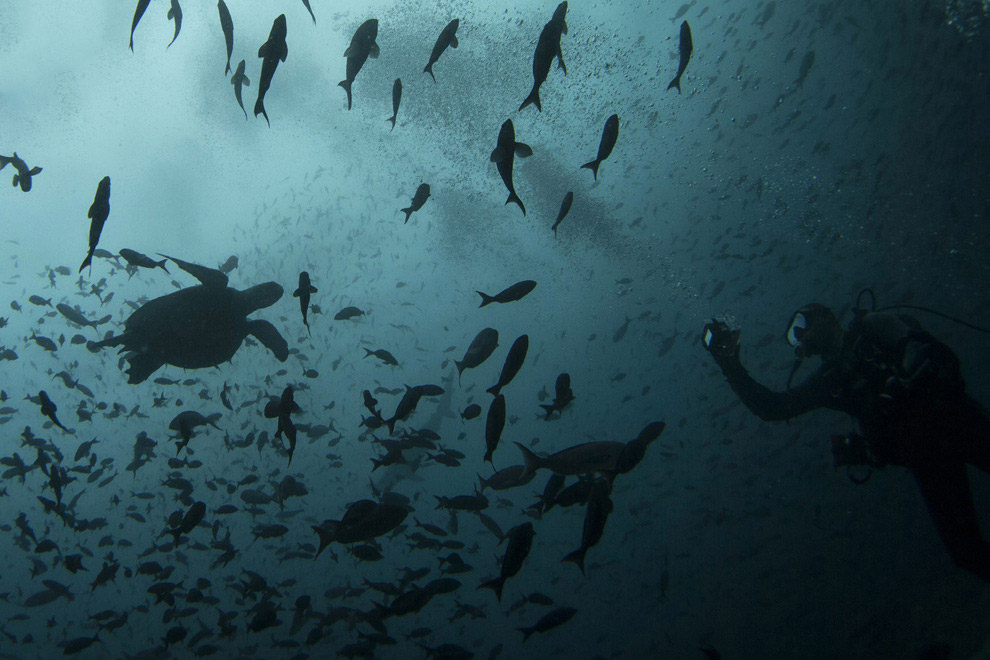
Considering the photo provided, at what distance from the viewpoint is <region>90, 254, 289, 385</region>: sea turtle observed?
224 inches

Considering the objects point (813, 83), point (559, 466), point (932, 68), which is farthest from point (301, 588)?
point (932, 68)

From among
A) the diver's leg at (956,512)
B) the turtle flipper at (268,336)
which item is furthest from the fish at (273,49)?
the diver's leg at (956,512)

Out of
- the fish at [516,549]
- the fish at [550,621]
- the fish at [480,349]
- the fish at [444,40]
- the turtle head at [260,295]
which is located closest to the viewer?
the fish at [516,549]

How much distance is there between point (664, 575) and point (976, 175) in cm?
3031

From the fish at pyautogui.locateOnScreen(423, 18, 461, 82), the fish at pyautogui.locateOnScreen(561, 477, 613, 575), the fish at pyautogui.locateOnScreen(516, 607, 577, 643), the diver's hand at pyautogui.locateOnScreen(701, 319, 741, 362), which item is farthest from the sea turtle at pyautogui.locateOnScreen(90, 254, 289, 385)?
the diver's hand at pyautogui.locateOnScreen(701, 319, 741, 362)

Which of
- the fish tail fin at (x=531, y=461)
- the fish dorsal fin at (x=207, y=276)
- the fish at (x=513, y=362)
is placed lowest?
the fish tail fin at (x=531, y=461)

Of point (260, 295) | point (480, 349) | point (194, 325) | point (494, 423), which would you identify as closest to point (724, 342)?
point (480, 349)

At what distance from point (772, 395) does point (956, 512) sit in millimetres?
2103

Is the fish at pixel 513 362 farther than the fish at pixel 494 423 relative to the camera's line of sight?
Yes

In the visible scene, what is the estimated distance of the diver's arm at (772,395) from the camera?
6074mm

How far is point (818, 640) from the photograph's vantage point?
17125 millimetres

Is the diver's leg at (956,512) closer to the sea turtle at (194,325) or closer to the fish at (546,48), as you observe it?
the fish at (546,48)

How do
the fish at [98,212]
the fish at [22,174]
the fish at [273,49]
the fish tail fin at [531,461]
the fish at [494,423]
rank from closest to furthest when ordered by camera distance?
the fish at [98,212], the fish at [273,49], the fish at [494,423], the fish tail fin at [531,461], the fish at [22,174]

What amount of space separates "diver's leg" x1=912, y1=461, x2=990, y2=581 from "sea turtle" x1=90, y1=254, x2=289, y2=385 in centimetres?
756
